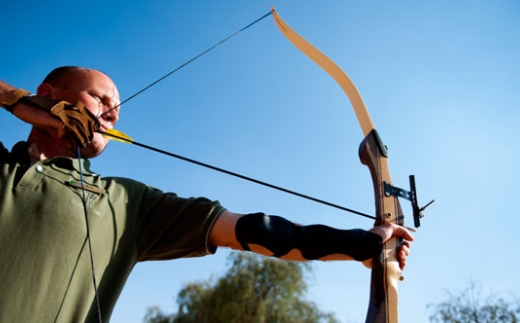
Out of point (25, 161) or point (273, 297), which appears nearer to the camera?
point (25, 161)

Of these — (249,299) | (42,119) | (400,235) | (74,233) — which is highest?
(249,299)

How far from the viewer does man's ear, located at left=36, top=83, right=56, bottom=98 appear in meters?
1.80

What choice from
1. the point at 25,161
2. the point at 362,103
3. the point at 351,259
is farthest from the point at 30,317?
the point at 362,103

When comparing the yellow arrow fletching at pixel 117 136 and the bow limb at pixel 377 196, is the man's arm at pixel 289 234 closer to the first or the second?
the bow limb at pixel 377 196

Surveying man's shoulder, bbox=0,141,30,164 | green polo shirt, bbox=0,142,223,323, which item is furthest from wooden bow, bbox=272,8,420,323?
man's shoulder, bbox=0,141,30,164

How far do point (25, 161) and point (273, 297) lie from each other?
56.1 feet

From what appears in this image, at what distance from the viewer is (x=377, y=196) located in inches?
71.3

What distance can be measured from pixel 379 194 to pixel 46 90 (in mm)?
1390

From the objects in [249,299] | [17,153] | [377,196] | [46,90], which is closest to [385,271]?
[377,196]

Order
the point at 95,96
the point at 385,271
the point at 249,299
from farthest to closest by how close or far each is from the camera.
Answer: the point at 249,299 → the point at 95,96 → the point at 385,271

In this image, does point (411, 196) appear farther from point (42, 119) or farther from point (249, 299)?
point (249, 299)

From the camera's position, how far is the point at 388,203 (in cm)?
177

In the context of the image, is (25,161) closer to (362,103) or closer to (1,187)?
(1,187)

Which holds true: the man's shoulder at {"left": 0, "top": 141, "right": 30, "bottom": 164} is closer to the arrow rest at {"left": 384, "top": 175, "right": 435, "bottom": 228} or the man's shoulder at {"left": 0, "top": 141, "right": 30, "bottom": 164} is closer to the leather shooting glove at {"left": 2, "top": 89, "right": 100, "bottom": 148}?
the leather shooting glove at {"left": 2, "top": 89, "right": 100, "bottom": 148}
